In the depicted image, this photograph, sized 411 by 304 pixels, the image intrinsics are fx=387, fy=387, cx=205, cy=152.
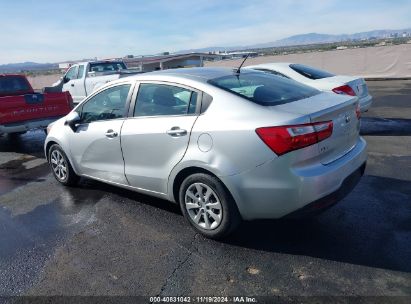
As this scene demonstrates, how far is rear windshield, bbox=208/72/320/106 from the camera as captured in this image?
12.3ft

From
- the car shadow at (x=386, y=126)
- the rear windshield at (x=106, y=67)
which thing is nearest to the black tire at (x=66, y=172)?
the car shadow at (x=386, y=126)

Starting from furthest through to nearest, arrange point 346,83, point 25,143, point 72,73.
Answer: point 72,73, point 25,143, point 346,83

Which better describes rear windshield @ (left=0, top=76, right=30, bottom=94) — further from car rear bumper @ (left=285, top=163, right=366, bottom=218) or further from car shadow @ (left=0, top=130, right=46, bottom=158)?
car rear bumper @ (left=285, top=163, right=366, bottom=218)

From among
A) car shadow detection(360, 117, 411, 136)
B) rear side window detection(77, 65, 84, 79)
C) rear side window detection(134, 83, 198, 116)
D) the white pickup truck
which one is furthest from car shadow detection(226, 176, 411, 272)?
rear side window detection(77, 65, 84, 79)

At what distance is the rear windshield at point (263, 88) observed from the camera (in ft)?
12.3

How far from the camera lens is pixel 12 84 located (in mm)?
10180

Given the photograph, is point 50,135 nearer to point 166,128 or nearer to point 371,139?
point 166,128

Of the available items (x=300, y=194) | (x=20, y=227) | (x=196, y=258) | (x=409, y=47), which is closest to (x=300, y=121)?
(x=300, y=194)

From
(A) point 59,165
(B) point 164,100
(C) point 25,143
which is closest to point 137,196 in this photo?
(A) point 59,165

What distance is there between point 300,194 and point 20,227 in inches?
128

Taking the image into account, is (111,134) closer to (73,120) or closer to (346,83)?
(73,120)

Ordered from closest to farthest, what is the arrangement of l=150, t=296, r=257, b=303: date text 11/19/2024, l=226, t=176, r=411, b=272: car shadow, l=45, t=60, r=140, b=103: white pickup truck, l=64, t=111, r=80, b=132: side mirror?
l=150, t=296, r=257, b=303: date text 11/19/2024 → l=226, t=176, r=411, b=272: car shadow → l=64, t=111, r=80, b=132: side mirror → l=45, t=60, r=140, b=103: white pickup truck

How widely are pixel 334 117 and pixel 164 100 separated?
1741 mm

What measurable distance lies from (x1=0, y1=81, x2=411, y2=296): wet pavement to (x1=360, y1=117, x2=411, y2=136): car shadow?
8.68 ft
